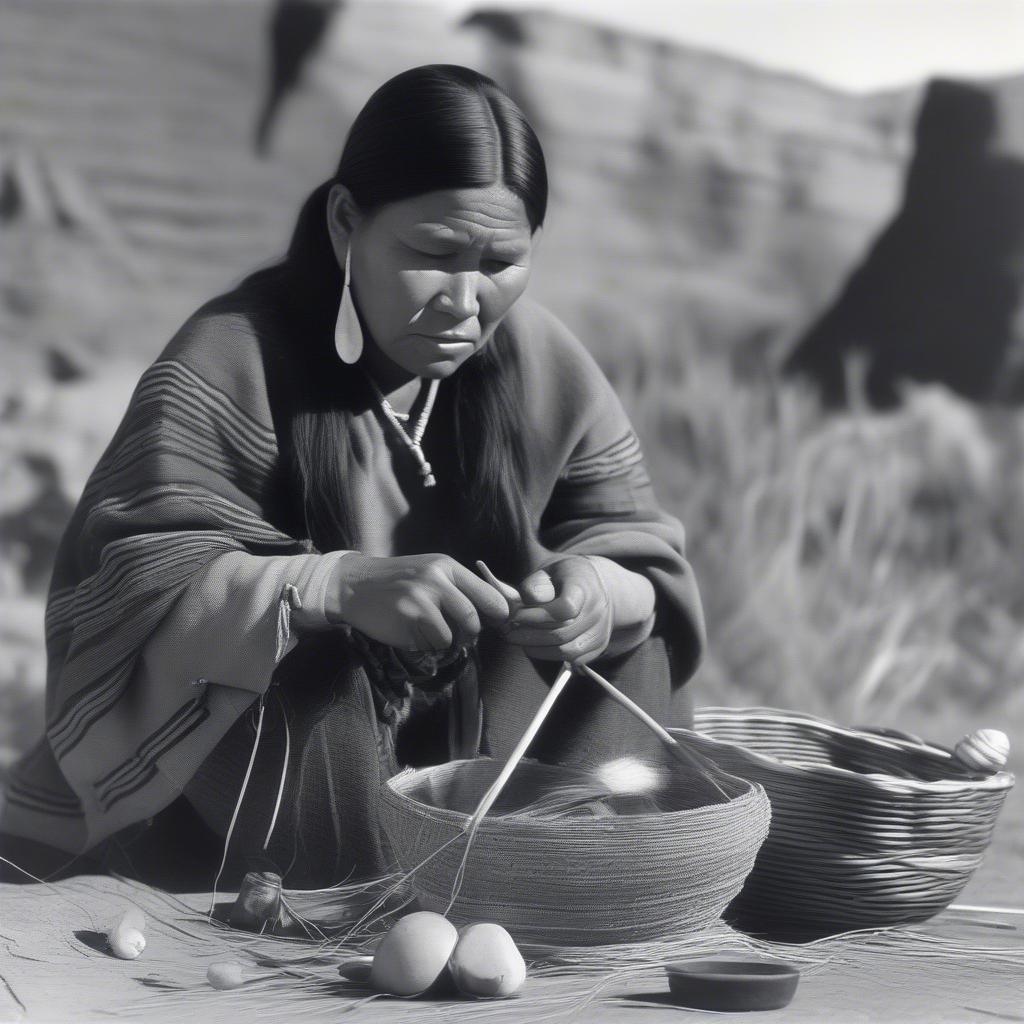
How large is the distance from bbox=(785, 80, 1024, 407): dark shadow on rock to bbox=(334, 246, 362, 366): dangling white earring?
9.14ft

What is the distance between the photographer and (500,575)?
7.73 feet

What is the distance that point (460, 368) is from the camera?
2395 millimetres

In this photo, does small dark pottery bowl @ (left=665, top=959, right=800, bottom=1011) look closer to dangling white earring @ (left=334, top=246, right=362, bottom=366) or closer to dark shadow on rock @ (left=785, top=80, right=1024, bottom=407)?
dangling white earring @ (left=334, top=246, right=362, bottom=366)

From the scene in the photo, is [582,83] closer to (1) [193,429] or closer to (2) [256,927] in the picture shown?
(1) [193,429]

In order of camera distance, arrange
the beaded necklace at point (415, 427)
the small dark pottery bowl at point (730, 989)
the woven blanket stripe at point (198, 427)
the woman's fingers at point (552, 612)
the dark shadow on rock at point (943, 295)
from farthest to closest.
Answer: the dark shadow on rock at point (943, 295) < the beaded necklace at point (415, 427) < the woven blanket stripe at point (198, 427) < the woman's fingers at point (552, 612) < the small dark pottery bowl at point (730, 989)

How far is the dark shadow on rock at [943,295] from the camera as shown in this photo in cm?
478

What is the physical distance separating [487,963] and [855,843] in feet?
2.08

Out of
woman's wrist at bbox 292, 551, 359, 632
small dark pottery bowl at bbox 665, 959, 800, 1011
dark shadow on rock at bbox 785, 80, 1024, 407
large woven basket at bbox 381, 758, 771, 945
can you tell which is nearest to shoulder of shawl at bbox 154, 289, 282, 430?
woman's wrist at bbox 292, 551, 359, 632

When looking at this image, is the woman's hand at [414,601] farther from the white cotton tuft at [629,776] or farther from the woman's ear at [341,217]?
the woman's ear at [341,217]

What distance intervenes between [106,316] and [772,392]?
208cm

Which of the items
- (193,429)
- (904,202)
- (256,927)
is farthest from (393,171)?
(904,202)

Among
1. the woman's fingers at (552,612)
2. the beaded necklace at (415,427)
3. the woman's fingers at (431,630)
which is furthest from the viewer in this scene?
the beaded necklace at (415,427)

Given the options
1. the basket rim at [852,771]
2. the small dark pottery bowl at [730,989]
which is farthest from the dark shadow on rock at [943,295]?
the small dark pottery bowl at [730,989]

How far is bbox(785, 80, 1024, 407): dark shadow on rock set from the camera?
15.7 ft
